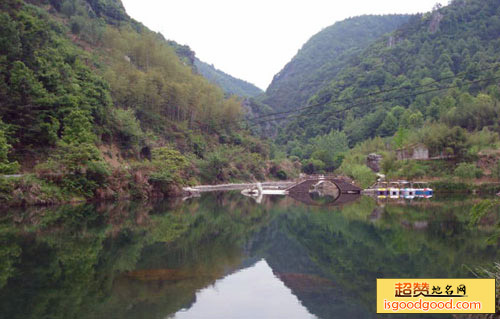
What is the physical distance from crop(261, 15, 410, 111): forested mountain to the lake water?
104704 mm

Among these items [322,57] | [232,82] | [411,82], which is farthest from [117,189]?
[232,82]

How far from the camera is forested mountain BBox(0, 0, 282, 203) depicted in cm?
2575

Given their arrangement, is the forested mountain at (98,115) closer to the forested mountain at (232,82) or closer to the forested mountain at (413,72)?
the forested mountain at (413,72)

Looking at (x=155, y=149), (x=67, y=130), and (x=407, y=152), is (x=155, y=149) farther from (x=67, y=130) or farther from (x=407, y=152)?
(x=407, y=152)

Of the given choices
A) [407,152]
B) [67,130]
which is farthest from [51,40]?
[407,152]

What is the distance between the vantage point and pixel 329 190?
160 feet

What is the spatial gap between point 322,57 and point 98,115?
129m

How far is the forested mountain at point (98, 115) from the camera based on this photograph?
84.5 ft

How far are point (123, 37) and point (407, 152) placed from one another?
3893cm

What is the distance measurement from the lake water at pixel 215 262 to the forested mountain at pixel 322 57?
10470 centimetres

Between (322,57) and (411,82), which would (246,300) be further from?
(322,57)

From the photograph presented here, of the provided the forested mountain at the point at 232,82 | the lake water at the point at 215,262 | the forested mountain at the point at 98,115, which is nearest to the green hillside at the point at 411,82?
A: the forested mountain at the point at 98,115

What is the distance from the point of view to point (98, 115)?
33.5 m

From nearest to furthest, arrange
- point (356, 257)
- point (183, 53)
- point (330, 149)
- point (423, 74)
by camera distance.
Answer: point (356, 257) → point (330, 149) → point (423, 74) → point (183, 53)
